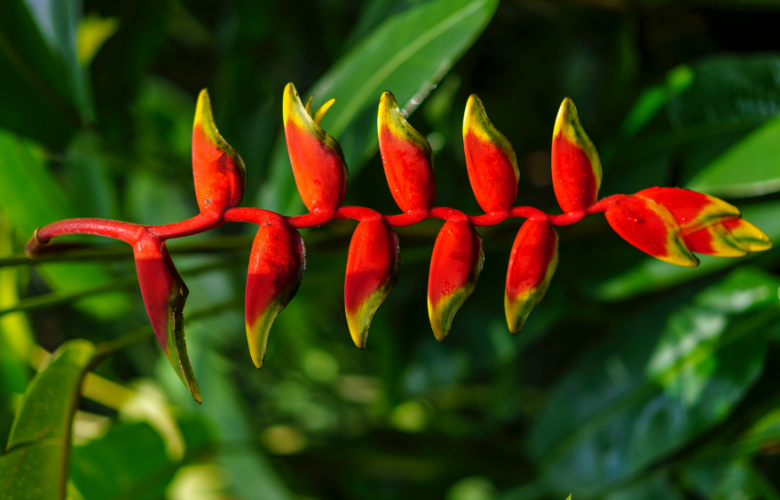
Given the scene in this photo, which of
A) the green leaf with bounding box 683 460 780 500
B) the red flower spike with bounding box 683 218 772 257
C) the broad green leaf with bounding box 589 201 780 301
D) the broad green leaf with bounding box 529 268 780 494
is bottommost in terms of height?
the green leaf with bounding box 683 460 780 500

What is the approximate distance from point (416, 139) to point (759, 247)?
14 centimetres

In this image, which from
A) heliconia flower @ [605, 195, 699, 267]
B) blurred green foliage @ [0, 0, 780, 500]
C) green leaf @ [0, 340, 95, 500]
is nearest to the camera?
heliconia flower @ [605, 195, 699, 267]

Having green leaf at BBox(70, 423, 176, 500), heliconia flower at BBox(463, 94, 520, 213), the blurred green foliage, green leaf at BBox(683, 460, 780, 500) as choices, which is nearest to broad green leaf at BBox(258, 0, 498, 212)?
the blurred green foliage

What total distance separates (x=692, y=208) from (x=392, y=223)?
12cm

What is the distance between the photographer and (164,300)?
199 millimetres

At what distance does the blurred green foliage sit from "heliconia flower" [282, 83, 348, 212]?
189mm

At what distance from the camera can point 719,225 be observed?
198mm

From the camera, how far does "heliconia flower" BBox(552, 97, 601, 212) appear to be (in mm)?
207

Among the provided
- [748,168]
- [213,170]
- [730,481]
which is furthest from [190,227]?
[730,481]

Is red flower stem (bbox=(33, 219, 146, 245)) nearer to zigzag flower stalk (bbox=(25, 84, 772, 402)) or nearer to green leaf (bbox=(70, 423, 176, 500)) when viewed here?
zigzag flower stalk (bbox=(25, 84, 772, 402))

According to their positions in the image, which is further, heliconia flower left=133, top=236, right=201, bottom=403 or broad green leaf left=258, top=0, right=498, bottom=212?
broad green leaf left=258, top=0, right=498, bottom=212

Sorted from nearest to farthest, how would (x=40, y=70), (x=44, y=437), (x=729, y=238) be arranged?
(x=729, y=238) → (x=44, y=437) → (x=40, y=70)

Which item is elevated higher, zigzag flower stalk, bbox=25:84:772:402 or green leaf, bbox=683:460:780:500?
zigzag flower stalk, bbox=25:84:772:402

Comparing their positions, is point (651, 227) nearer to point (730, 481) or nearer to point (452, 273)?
point (452, 273)
